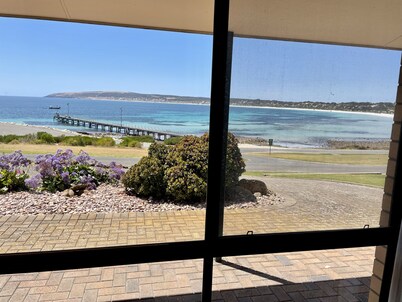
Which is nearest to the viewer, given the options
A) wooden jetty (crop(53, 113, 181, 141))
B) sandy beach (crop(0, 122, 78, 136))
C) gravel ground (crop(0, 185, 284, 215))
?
gravel ground (crop(0, 185, 284, 215))

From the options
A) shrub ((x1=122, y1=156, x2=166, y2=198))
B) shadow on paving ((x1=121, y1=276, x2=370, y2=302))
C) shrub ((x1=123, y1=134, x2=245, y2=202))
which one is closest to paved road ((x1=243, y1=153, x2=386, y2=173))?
shadow on paving ((x1=121, y1=276, x2=370, y2=302))

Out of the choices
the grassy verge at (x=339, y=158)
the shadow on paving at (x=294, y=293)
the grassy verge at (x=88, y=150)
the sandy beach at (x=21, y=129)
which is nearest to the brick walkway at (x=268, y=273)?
the shadow on paving at (x=294, y=293)

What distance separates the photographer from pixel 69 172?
4.56 meters

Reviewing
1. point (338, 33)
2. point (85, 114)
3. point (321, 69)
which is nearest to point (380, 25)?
point (338, 33)

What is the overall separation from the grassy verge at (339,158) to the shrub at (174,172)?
7.18 feet

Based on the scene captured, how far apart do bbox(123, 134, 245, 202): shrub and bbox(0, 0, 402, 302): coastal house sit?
2350mm

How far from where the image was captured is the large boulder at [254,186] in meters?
1.47

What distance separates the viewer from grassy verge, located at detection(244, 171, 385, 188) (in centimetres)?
149

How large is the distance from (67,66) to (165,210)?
11.7ft

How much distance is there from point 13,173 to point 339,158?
173 inches

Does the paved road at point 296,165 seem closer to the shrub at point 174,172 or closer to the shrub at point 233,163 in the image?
the shrub at point 233,163

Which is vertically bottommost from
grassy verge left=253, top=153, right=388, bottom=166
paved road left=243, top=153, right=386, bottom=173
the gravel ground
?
the gravel ground

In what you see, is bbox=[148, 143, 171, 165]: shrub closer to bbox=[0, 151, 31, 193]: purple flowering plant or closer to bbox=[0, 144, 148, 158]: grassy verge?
bbox=[0, 144, 148, 158]: grassy verge

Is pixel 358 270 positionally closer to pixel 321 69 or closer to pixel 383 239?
pixel 383 239
